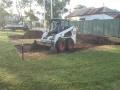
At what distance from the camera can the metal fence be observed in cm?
3092

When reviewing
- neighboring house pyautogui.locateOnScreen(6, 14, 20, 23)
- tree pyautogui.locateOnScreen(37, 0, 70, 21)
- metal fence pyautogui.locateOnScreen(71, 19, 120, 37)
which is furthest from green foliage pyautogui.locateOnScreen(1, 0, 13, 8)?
metal fence pyautogui.locateOnScreen(71, 19, 120, 37)

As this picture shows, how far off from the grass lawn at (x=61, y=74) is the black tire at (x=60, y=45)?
14.3 ft

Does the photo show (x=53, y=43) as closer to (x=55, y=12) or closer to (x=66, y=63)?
(x=66, y=63)

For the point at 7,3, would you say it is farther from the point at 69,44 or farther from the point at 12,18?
the point at 69,44

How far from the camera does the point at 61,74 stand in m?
10.8

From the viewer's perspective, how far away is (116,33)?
101ft

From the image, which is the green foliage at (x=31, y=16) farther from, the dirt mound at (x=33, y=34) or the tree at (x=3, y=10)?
the dirt mound at (x=33, y=34)

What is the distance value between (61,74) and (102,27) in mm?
24341

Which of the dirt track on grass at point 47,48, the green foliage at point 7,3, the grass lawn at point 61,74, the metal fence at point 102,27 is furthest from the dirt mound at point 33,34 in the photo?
the green foliage at point 7,3

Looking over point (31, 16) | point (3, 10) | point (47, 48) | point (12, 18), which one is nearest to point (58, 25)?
point (47, 48)

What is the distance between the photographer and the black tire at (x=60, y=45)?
1872 cm

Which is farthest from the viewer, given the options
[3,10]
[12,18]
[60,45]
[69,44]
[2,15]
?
[12,18]

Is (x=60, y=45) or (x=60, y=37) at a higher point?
(x=60, y=37)

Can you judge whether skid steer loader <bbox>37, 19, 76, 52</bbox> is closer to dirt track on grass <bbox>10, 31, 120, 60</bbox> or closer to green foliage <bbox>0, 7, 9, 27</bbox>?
dirt track on grass <bbox>10, 31, 120, 60</bbox>
